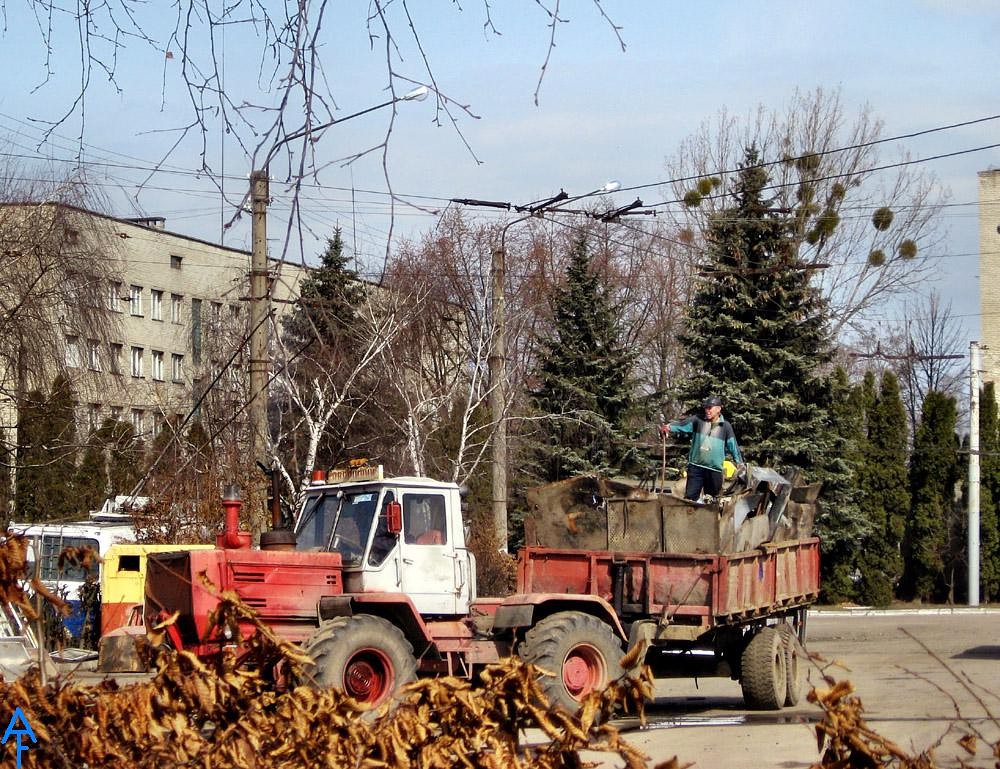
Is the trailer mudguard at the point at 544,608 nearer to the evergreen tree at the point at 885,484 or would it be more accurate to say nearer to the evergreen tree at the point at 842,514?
the evergreen tree at the point at 842,514

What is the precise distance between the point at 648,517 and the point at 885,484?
989 inches

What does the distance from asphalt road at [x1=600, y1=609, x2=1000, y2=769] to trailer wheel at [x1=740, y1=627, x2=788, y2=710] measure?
18 cm

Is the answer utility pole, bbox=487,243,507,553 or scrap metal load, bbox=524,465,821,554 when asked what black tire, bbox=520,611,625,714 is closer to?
scrap metal load, bbox=524,465,821,554

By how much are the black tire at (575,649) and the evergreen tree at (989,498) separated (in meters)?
27.7

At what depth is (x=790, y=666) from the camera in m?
14.3

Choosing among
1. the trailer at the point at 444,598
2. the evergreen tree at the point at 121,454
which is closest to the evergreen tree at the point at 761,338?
the evergreen tree at the point at 121,454

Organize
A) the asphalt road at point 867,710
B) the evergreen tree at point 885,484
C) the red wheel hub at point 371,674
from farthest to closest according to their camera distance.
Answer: the evergreen tree at point 885,484
the red wheel hub at point 371,674
the asphalt road at point 867,710

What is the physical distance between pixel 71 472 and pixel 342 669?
13220 mm

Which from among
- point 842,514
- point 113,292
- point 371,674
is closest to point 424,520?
point 371,674

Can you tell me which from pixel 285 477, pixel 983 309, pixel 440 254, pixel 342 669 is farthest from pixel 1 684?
pixel 983 309

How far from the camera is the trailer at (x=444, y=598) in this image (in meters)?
11.9

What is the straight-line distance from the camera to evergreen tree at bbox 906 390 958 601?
121 feet

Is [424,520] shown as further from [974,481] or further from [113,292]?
[974,481]

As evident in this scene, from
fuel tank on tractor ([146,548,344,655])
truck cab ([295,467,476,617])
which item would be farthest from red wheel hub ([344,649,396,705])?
truck cab ([295,467,476,617])
